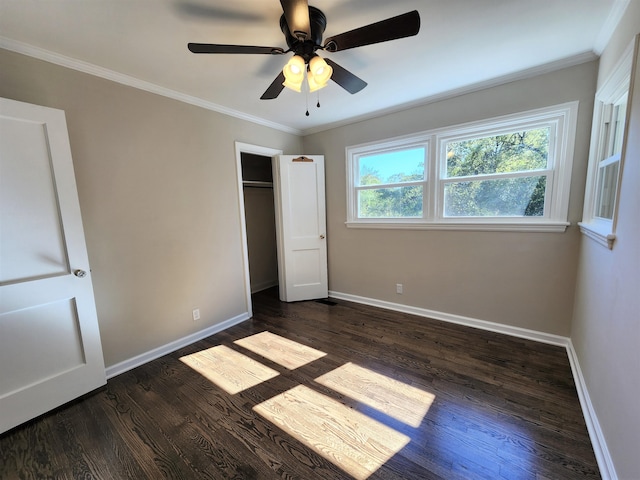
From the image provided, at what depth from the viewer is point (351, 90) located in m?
1.85

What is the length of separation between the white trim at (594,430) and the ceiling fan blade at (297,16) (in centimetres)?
260

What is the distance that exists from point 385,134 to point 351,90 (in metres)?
1.46

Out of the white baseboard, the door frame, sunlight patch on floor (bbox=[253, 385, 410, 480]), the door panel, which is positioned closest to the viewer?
the white baseboard

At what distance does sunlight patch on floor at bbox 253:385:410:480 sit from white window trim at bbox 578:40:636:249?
174cm

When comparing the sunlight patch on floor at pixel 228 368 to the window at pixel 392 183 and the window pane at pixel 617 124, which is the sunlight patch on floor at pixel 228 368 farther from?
the window pane at pixel 617 124

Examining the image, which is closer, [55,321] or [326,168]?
[55,321]

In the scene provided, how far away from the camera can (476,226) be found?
2652mm

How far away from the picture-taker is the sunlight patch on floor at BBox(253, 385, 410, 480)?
1.39 metres

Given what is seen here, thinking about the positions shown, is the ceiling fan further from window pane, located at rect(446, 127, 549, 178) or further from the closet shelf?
the closet shelf

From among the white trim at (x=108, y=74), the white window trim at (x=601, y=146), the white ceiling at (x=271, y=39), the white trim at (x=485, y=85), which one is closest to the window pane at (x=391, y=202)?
the white trim at (x=485, y=85)

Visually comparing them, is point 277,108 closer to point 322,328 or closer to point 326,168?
point 326,168

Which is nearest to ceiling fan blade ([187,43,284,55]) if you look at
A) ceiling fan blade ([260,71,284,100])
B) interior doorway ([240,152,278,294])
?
ceiling fan blade ([260,71,284,100])

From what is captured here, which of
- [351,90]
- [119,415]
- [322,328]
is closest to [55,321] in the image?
[119,415]

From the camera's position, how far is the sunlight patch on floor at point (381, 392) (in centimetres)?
170
